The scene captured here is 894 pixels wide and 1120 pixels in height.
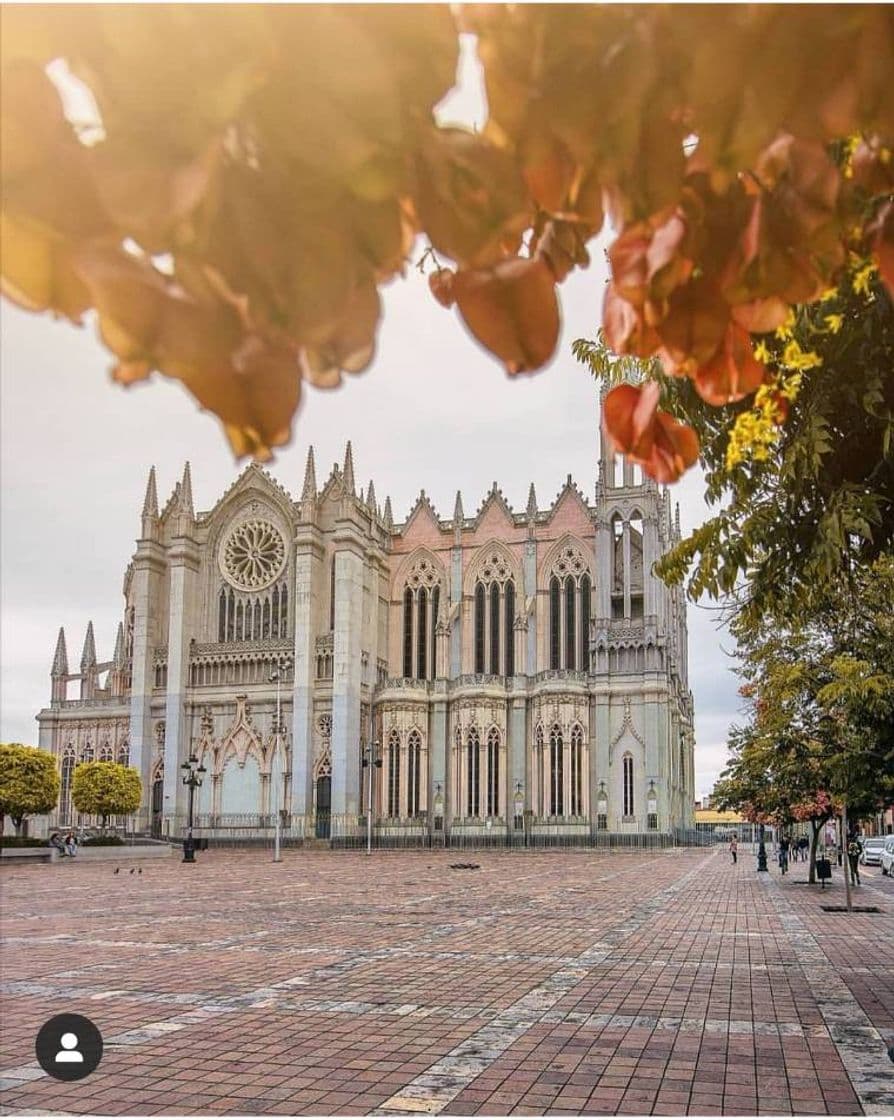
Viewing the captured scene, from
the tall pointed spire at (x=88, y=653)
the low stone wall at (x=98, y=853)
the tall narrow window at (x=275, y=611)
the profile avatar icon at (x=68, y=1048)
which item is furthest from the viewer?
the tall pointed spire at (x=88, y=653)

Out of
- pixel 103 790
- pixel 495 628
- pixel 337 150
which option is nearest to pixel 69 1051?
pixel 337 150

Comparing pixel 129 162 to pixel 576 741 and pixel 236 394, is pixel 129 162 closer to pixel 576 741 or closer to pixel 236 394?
pixel 236 394

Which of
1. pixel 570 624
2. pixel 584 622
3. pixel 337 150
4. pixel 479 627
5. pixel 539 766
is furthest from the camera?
pixel 479 627

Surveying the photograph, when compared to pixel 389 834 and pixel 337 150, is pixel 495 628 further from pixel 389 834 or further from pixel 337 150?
pixel 337 150

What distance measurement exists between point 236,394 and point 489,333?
1.09ft

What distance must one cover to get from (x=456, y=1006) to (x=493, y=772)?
4748cm

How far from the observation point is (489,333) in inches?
55.2

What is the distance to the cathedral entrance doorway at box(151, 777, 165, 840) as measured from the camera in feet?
194

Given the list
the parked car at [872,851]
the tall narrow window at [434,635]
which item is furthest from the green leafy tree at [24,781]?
the parked car at [872,851]

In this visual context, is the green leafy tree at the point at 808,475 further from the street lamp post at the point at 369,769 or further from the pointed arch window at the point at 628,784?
the pointed arch window at the point at 628,784

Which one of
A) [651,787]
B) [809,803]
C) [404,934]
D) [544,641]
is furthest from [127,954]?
[544,641]

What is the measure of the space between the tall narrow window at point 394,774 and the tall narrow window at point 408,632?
223 inches

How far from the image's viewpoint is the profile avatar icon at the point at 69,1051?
717 centimetres

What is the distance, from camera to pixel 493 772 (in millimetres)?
56438
